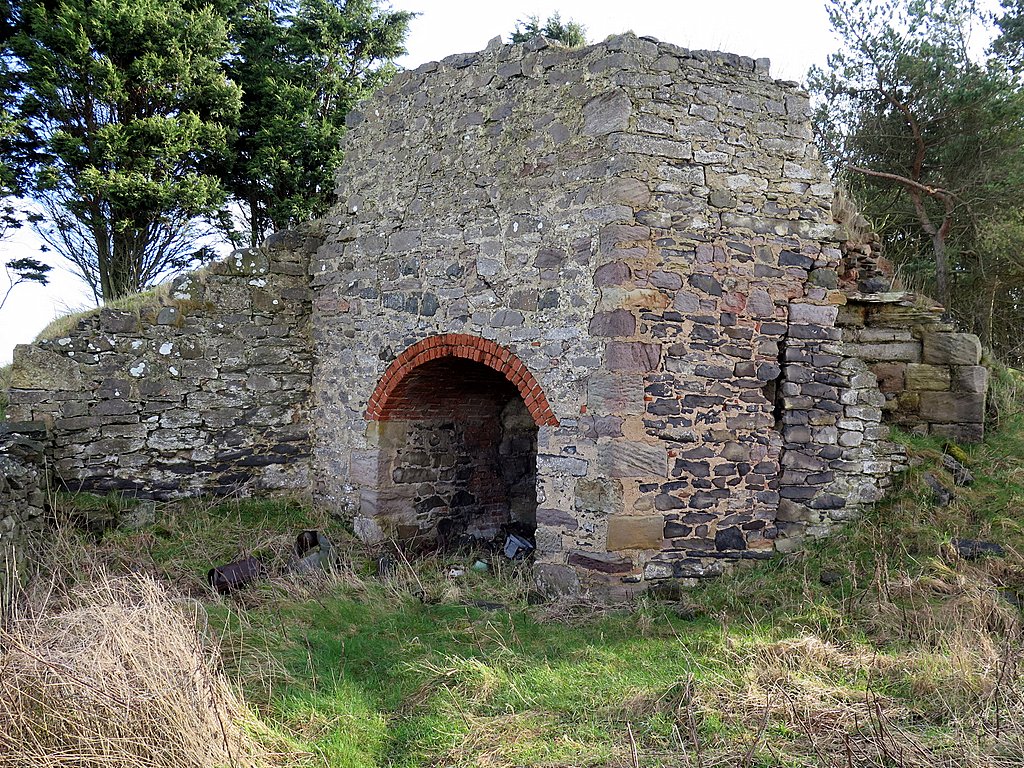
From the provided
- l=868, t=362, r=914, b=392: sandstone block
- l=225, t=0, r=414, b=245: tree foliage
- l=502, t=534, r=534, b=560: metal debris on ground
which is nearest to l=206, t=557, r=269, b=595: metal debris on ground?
l=502, t=534, r=534, b=560: metal debris on ground

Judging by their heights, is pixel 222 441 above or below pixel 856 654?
above

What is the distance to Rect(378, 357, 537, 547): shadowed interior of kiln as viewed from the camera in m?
7.30

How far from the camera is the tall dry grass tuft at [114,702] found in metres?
3.14

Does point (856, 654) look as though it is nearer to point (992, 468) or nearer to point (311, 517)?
point (992, 468)

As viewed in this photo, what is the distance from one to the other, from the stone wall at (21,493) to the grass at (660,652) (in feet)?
1.08

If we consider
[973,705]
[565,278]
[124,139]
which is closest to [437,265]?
[565,278]

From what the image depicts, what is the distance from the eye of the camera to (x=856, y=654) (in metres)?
4.38

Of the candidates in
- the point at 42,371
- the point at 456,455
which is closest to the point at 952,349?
the point at 456,455

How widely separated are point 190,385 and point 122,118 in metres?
6.95

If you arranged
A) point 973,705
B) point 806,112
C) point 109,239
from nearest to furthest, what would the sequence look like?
point 973,705
point 806,112
point 109,239

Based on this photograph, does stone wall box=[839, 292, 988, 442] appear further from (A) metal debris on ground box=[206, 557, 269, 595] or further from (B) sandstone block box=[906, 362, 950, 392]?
(A) metal debris on ground box=[206, 557, 269, 595]

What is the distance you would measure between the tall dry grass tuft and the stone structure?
3006 mm

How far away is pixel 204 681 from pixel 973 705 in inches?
158

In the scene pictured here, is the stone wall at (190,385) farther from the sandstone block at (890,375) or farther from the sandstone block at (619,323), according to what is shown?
the sandstone block at (890,375)
